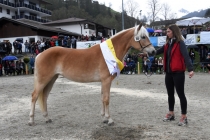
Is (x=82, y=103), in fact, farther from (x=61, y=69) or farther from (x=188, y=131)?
(x=188, y=131)

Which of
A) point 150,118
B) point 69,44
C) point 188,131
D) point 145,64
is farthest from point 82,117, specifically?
point 69,44

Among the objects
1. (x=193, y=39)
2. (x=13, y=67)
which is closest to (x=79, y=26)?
(x=13, y=67)

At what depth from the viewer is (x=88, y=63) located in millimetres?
5934

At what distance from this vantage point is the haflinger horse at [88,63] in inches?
232

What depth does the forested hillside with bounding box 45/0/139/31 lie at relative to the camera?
249 ft

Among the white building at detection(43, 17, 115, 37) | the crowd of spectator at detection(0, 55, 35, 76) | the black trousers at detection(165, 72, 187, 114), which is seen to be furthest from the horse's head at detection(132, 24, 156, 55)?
the white building at detection(43, 17, 115, 37)

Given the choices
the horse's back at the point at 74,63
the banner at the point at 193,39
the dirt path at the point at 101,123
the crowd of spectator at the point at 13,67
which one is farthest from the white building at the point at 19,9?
the horse's back at the point at 74,63

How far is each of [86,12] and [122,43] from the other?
78.8m

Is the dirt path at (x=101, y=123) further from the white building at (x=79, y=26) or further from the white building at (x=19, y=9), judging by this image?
the white building at (x=19, y=9)

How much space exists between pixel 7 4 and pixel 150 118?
190 feet

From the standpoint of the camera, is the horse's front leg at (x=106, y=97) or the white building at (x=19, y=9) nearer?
the horse's front leg at (x=106, y=97)

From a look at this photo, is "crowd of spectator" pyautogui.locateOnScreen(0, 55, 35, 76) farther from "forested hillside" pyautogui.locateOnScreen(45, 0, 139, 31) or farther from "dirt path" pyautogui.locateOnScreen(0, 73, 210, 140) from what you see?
"forested hillside" pyautogui.locateOnScreen(45, 0, 139, 31)

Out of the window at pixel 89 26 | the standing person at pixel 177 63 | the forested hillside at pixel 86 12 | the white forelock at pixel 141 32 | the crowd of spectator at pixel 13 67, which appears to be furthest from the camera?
the forested hillside at pixel 86 12

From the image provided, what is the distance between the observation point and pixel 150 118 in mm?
6191
